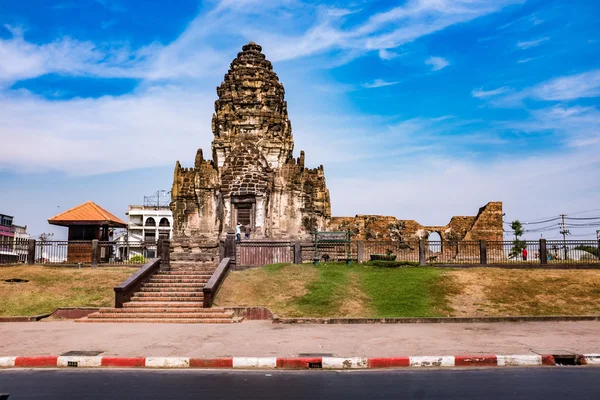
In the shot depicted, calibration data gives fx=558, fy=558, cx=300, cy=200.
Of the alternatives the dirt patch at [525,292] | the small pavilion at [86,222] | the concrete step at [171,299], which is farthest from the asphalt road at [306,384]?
the small pavilion at [86,222]

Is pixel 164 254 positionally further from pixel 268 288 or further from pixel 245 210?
pixel 245 210

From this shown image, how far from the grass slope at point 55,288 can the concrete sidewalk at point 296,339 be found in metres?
2.10

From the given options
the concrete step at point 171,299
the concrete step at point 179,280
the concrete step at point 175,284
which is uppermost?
the concrete step at point 179,280

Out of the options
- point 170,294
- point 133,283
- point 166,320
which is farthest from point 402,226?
point 166,320

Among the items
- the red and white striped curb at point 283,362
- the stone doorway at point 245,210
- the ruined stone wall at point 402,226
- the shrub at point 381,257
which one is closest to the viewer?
the red and white striped curb at point 283,362

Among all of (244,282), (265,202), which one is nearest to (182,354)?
(244,282)

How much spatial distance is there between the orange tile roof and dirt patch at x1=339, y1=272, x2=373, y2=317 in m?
15.4

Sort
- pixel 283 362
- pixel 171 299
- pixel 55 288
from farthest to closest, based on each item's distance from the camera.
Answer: pixel 55 288, pixel 171 299, pixel 283 362

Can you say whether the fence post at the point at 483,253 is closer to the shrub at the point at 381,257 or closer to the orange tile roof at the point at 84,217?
the shrub at the point at 381,257

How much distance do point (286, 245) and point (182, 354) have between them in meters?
12.9

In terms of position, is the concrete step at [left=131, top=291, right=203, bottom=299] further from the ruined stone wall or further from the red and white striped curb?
the ruined stone wall

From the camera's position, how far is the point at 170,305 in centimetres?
1645

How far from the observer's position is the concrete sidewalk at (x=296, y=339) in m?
9.81

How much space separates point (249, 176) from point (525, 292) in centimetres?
1416
